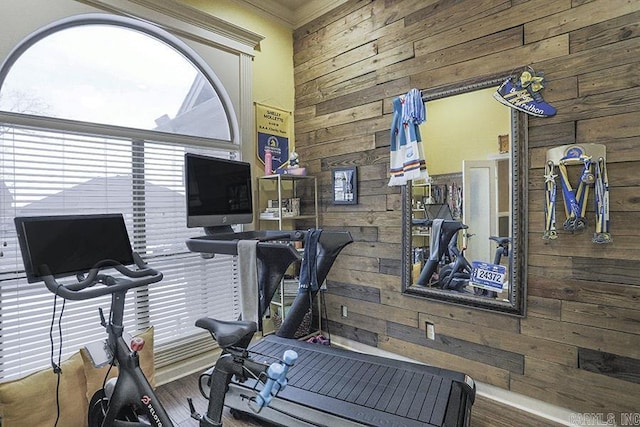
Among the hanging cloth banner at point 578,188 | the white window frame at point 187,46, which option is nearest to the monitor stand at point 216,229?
the white window frame at point 187,46

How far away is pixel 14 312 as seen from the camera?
7.14ft

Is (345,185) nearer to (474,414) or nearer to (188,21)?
(188,21)

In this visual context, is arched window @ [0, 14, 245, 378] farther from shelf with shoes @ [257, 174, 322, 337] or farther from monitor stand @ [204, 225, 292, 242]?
monitor stand @ [204, 225, 292, 242]

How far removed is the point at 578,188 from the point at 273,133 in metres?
2.63

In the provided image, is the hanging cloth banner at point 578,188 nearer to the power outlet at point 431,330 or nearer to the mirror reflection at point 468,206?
the mirror reflection at point 468,206

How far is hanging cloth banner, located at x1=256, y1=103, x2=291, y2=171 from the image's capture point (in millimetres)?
3514

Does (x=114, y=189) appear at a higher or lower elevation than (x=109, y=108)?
lower

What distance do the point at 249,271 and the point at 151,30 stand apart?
2265 mm

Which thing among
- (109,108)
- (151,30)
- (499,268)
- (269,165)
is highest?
(151,30)

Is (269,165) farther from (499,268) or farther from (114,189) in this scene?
(499,268)

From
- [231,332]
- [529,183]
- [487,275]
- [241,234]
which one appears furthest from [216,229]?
[529,183]

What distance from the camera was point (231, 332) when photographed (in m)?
1.60

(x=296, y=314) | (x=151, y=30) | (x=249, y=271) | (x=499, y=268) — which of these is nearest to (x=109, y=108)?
(x=151, y=30)

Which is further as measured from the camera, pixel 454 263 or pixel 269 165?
pixel 269 165
